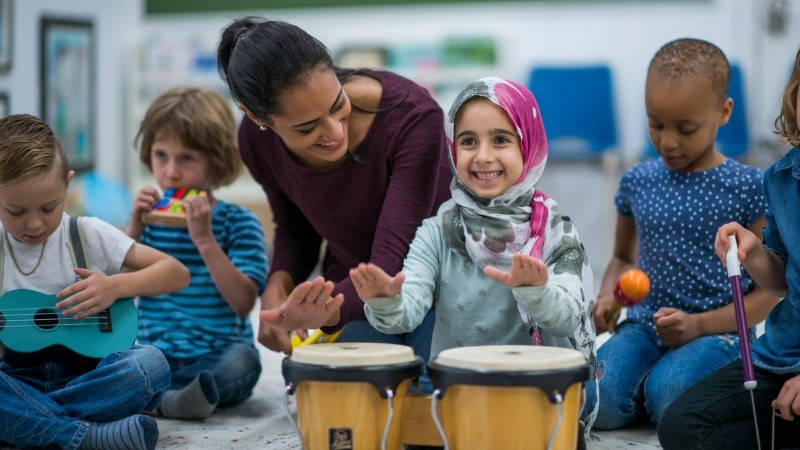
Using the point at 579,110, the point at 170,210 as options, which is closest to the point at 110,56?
the point at 579,110

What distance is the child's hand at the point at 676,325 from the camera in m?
2.07

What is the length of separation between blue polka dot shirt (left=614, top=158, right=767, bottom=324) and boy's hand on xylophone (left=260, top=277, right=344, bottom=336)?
0.87 metres

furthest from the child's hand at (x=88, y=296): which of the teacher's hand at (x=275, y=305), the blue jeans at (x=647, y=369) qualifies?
the blue jeans at (x=647, y=369)

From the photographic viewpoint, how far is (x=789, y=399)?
1.65 m

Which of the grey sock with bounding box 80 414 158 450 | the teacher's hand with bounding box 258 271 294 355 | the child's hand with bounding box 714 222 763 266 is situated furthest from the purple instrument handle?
the grey sock with bounding box 80 414 158 450

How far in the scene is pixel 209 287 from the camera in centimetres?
243

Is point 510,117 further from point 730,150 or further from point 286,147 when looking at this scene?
point 730,150

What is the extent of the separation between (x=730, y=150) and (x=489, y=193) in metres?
3.62

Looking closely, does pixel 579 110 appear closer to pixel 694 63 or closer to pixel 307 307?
pixel 694 63

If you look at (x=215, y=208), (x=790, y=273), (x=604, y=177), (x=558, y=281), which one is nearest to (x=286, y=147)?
(x=215, y=208)

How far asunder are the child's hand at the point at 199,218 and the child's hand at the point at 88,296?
298mm

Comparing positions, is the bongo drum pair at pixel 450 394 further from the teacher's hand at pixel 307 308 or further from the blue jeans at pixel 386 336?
the blue jeans at pixel 386 336

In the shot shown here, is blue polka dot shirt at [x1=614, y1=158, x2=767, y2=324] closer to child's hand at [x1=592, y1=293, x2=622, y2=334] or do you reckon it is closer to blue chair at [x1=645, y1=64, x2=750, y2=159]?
child's hand at [x1=592, y1=293, x2=622, y2=334]

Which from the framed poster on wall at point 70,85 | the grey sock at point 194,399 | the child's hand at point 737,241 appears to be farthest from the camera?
the framed poster on wall at point 70,85
